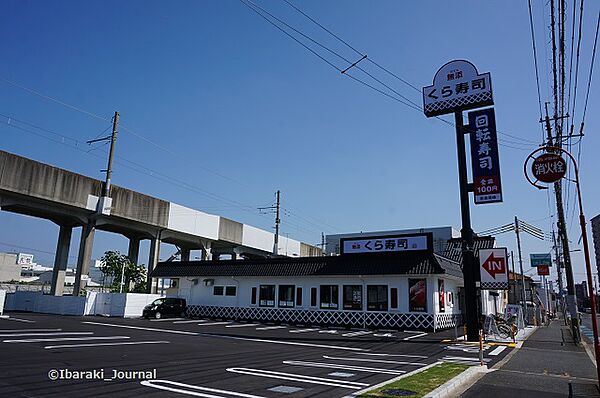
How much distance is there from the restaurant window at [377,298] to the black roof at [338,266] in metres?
1.25

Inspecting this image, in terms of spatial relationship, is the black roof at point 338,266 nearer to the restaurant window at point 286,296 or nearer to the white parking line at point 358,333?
the restaurant window at point 286,296

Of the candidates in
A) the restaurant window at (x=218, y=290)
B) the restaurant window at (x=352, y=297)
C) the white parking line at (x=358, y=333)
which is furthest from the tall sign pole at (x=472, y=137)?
the restaurant window at (x=218, y=290)

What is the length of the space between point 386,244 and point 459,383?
648 inches

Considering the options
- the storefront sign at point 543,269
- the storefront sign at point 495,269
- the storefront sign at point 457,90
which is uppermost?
the storefront sign at point 457,90

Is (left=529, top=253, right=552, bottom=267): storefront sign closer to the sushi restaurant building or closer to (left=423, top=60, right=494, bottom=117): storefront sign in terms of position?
the sushi restaurant building

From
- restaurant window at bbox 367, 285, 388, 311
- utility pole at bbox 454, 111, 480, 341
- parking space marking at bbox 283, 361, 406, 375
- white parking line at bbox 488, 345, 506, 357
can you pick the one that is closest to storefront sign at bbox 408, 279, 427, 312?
restaurant window at bbox 367, 285, 388, 311

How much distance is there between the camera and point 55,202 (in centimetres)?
→ 2958

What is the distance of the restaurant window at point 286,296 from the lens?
27594 mm

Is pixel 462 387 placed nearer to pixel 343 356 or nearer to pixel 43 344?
pixel 343 356

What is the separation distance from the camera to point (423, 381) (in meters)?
8.57

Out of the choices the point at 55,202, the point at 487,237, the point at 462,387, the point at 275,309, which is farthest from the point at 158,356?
the point at 487,237

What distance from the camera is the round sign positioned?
9789mm

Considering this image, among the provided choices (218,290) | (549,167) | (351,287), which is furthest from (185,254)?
(549,167)

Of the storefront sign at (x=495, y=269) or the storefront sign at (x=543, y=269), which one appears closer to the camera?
the storefront sign at (x=495, y=269)
